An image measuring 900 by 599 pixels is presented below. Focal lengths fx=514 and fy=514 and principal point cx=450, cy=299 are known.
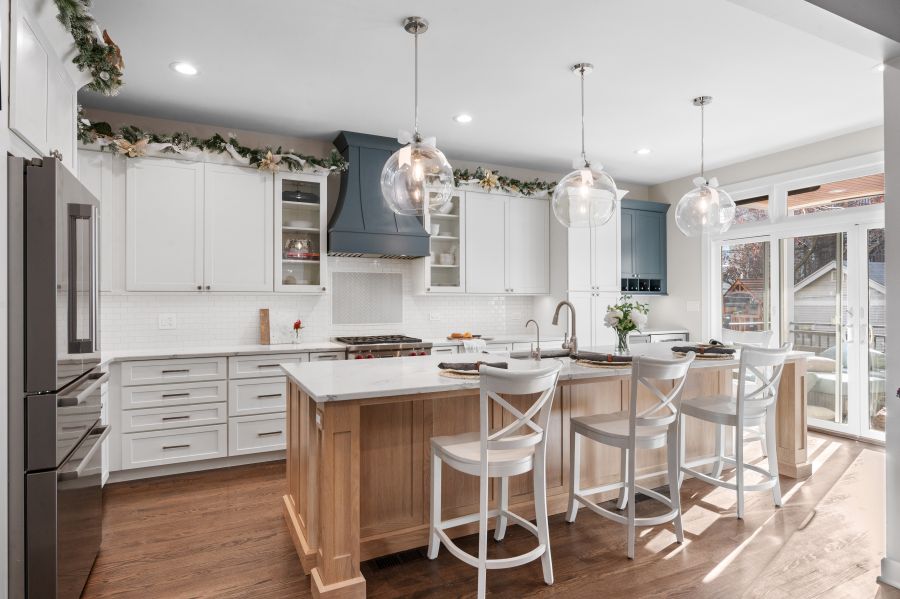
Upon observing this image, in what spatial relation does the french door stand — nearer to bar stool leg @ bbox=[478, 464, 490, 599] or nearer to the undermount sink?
the undermount sink

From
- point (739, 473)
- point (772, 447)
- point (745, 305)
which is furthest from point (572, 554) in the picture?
point (745, 305)

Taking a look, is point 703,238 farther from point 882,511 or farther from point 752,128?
point 882,511

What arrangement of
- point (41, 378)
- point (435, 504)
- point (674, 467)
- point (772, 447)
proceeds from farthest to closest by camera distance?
1. point (772, 447)
2. point (674, 467)
3. point (435, 504)
4. point (41, 378)

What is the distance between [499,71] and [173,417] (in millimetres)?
3429

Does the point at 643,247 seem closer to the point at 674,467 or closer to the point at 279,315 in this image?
the point at 674,467

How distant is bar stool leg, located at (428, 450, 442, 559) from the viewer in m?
2.41

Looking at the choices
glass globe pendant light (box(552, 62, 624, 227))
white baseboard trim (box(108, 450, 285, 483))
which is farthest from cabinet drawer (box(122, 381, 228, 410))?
glass globe pendant light (box(552, 62, 624, 227))

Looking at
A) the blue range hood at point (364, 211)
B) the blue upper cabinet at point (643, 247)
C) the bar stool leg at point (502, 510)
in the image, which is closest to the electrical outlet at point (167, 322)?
the blue range hood at point (364, 211)

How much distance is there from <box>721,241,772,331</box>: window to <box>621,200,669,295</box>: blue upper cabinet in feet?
2.56

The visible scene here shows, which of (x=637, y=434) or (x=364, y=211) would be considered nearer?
(x=637, y=434)

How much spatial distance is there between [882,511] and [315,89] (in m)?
4.61

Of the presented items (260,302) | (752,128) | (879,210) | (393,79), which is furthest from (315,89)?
(879,210)

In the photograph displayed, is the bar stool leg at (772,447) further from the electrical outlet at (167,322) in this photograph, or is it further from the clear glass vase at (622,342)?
the electrical outlet at (167,322)

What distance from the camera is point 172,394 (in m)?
3.84
